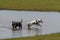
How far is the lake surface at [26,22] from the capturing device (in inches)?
37.0

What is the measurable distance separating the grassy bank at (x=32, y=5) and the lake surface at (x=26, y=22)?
136 millimetres

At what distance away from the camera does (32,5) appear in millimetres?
1382

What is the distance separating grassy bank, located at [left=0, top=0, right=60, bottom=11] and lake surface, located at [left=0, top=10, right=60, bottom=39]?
0.14 m

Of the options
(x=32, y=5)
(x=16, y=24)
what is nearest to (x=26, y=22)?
(x=16, y=24)

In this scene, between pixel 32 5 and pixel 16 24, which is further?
pixel 32 5

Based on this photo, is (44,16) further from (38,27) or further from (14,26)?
(14,26)

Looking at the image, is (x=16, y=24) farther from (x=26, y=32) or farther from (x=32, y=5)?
(x=32, y=5)

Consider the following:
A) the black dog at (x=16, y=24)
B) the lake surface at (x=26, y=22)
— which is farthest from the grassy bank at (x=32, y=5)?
the black dog at (x=16, y=24)

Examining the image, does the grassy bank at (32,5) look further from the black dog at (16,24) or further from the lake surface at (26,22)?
the black dog at (16,24)

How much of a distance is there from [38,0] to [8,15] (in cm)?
42

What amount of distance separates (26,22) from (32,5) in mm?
357

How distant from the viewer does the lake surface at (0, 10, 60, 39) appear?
940mm

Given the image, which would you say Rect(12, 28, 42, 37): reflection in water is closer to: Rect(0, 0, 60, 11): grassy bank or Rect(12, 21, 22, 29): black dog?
Rect(12, 21, 22, 29): black dog

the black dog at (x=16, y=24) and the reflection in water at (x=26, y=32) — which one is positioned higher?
the black dog at (x=16, y=24)
